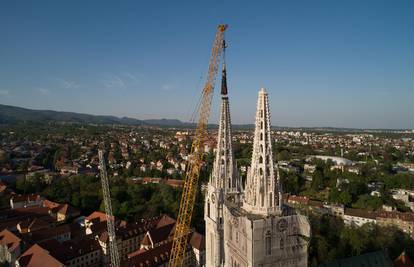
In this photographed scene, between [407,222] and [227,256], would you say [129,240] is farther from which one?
[407,222]

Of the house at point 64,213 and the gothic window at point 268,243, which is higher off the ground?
the gothic window at point 268,243

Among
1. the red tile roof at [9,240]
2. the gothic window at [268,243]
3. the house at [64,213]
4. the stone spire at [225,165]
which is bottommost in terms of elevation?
the house at [64,213]

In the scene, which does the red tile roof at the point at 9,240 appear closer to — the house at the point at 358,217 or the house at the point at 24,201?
the house at the point at 24,201

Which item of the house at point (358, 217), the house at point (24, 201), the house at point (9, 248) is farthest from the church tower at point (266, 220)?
the house at point (24, 201)

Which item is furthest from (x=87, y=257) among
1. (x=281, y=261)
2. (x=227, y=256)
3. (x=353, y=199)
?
(x=353, y=199)

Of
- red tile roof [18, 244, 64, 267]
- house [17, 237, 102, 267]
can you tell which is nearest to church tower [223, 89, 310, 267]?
house [17, 237, 102, 267]

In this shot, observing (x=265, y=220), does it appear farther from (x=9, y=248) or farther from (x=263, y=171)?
(x=9, y=248)

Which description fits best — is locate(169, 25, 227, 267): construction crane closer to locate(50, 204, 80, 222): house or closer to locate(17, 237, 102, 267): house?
locate(17, 237, 102, 267): house
